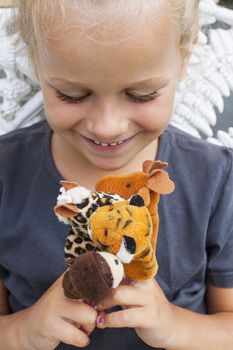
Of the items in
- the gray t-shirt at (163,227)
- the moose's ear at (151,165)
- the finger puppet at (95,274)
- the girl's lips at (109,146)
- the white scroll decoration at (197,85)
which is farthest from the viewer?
the white scroll decoration at (197,85)

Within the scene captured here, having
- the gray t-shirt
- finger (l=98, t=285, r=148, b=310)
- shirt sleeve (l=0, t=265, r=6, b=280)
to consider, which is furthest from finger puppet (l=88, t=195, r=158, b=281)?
shirt sleeve (l=0, t=265, r=6, b=280)

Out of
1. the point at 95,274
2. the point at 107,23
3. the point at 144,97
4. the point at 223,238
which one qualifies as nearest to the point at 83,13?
the point at 107,23

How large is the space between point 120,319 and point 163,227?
25cm

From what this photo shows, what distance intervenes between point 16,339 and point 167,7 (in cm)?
60

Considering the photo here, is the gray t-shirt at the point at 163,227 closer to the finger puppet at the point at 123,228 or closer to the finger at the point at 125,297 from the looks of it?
the finger at the point at 125,297

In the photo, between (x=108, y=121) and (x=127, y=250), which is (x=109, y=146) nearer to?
(x=108, y=121)

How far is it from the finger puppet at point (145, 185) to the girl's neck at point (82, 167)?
0.30m

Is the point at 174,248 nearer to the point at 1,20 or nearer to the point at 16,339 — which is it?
the point at 16,339

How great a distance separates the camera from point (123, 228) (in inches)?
23.5

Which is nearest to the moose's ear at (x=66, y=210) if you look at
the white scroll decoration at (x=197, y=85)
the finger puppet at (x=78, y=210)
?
the finger puppet at (x=78, y=210)

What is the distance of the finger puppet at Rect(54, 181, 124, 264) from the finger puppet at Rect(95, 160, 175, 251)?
0.03 m

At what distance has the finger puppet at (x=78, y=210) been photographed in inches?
25.2

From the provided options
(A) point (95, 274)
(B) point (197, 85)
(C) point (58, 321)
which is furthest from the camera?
(B) point (197, 85)

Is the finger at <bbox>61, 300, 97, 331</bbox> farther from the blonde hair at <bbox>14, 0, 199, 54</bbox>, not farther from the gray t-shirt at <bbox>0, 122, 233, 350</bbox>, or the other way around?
the blonde hair at <bbox>14, 0, 199, 54</bbox>
